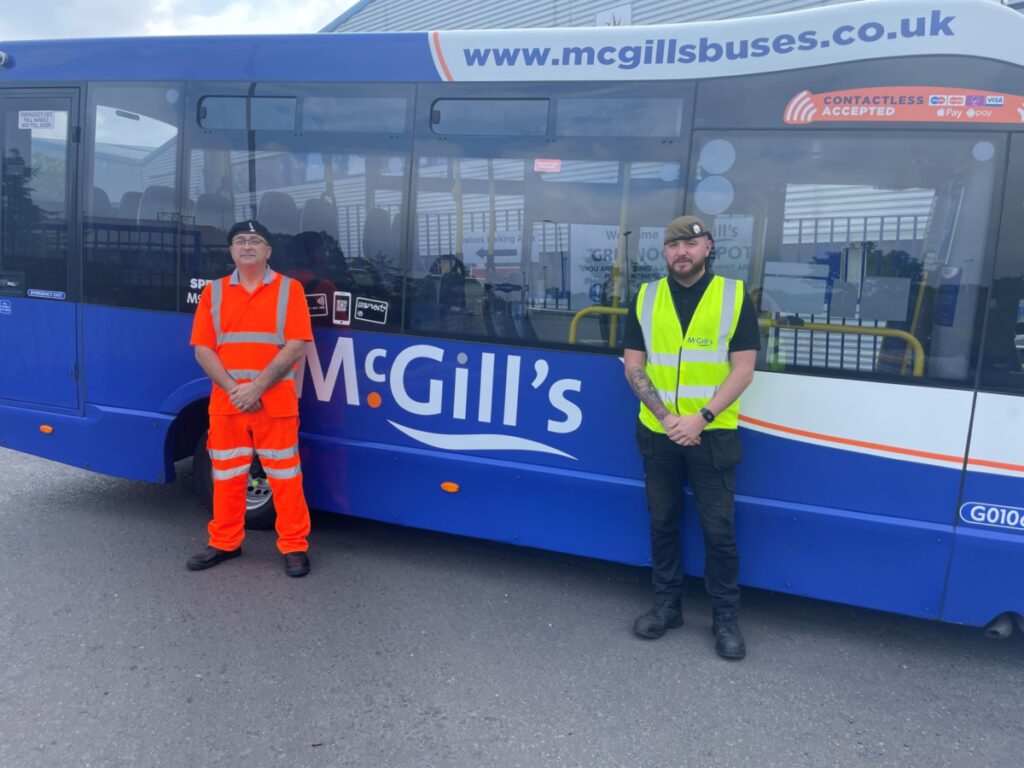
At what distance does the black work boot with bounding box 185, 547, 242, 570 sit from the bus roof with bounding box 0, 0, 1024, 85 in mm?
2716

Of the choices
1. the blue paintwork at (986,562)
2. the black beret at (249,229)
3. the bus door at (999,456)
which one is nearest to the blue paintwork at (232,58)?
the black beret at (249,229)

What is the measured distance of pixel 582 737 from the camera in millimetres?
3049

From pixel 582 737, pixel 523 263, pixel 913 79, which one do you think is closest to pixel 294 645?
pixel 582 737

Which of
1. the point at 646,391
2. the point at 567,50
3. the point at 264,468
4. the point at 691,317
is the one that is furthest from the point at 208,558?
the point at 567,50

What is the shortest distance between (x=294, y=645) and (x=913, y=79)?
3.74 metres

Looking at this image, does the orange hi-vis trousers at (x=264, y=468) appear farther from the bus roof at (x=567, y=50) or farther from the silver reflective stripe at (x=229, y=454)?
the bus roof at (x=567, y=50)

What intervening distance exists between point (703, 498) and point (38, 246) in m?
4.37

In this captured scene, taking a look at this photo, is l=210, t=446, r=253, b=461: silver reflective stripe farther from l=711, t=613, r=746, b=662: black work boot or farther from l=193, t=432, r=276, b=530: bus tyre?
l=711, t=613, r=746, b=662: black work boot

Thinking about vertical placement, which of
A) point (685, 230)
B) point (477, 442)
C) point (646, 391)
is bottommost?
point (477, 442)

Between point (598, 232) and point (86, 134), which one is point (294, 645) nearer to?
point (598, 232)

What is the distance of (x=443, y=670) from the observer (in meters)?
3.52

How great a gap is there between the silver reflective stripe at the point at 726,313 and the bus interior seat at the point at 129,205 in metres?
3.54

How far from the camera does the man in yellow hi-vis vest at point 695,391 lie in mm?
3500

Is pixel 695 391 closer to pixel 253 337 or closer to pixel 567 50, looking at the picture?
pixel 567 50
